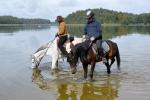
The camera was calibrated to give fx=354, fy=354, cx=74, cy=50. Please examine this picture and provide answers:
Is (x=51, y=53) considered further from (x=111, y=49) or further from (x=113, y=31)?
(x=113, y=31)

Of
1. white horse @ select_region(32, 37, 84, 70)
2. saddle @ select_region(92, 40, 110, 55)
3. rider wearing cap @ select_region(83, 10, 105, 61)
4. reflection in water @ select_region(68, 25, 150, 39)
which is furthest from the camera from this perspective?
reflection in water @ select_region(68, 25, 150, 39)

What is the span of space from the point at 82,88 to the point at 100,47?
76.7 inches

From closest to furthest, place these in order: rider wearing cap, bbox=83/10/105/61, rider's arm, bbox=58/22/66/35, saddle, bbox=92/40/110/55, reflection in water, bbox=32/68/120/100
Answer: reflection in water, bbox=32/68/120/100 < saddle, bbox=92/40/110/55 < rider wearing cap, bbox=83/10/105/61 < rider's arm, bbox=58/22/66/35

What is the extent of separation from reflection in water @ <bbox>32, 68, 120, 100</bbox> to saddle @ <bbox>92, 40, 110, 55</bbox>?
1.00m

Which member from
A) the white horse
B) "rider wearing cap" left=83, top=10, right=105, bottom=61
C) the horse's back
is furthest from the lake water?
"rider wearing cap" left=83, top=10, right=105, bottom=61

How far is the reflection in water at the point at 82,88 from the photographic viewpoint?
980 cm

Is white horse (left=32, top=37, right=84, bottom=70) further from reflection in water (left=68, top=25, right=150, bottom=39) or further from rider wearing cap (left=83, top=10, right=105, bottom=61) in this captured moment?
reflection in water (left=68, top=25, right=150, bottom=39)

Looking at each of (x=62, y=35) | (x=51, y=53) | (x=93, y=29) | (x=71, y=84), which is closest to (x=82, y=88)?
(x=71, y=84)

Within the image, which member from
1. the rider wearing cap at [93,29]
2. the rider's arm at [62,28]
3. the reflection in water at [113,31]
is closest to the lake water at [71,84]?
the rider wearing cap at [93,29]

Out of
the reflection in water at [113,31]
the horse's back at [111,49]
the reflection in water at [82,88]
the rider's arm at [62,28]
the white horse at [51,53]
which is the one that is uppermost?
the rider's arm at [62,28]

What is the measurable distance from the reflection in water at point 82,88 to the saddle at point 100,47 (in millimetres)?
999

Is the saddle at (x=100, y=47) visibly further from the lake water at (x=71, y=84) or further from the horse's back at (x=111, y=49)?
the lake water at (x=71, y=84)

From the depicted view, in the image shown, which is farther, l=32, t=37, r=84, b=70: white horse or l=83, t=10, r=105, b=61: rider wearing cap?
l=32, t=37, r=84, b=70: white horse

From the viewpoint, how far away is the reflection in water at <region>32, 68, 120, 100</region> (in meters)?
9.80
